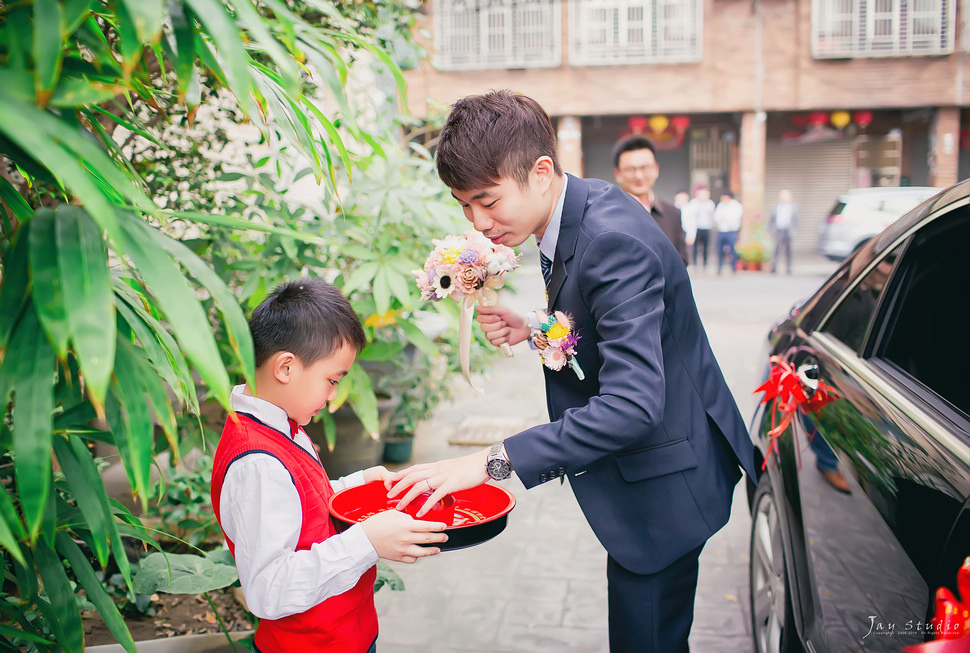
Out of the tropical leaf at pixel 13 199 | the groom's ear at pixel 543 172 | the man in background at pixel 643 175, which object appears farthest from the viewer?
the man in background at pixel 643 175

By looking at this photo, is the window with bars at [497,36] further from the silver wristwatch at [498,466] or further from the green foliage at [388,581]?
the silver wristwatch at [498,466]

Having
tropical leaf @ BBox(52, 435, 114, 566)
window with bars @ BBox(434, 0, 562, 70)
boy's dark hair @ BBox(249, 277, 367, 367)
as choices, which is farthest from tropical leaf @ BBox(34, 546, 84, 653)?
window with bars @ BBox(434, 0, 562, 70)

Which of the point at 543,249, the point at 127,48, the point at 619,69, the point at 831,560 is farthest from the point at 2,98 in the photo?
the point at 619,69

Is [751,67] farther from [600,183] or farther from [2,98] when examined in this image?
[2,98]

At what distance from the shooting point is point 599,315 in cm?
166

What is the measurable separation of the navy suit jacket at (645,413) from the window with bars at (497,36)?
61.1 feet

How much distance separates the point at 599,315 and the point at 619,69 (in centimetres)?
1906

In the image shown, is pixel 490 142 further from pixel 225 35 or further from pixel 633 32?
pixel 633 32

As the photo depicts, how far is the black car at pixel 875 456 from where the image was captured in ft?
4.58

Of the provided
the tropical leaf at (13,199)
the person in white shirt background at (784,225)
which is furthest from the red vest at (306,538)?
the person in white shirt background at (784,225)

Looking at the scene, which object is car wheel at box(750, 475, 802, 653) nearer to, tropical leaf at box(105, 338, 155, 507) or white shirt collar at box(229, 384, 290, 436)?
white shirt collar at box(229, 384, 290, 436)

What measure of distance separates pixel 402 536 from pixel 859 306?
5.34ft

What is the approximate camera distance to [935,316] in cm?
213

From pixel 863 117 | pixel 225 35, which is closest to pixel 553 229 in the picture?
pixel 225 35
